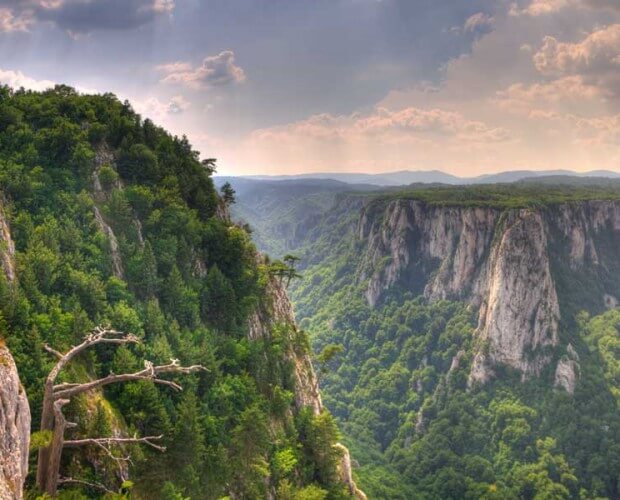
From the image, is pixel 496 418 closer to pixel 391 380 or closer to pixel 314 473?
pixel 391 380

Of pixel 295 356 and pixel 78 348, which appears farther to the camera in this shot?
pixel 295 356

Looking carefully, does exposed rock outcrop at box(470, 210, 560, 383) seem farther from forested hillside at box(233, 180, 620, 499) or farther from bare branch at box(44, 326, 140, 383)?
bare branch at box(44, 326, 140, 383)

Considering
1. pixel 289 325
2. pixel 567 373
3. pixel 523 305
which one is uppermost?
pixel 289 325

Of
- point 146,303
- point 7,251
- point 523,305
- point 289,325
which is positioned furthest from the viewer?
point 523,305

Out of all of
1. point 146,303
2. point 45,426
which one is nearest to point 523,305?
point 146,303

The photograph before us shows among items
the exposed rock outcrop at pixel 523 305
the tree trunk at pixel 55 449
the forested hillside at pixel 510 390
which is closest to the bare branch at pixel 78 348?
the tree trunk at pixel 55 449

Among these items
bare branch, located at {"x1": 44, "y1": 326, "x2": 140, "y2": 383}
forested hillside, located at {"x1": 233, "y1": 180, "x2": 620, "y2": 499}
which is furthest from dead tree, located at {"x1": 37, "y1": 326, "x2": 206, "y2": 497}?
forested hillside, located at {"x1": 233, "y1": 180, "x2": 620, "y2": 499}

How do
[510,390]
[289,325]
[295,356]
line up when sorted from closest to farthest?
[295,356]
[289,325]
[510,390]

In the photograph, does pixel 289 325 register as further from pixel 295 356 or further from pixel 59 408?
pixel 59 408
